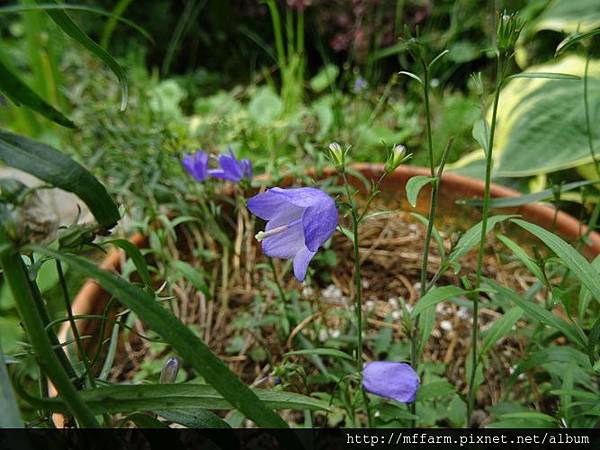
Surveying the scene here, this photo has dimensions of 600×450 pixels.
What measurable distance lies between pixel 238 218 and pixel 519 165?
64 centimetres

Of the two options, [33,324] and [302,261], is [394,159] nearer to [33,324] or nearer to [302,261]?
[302,261]

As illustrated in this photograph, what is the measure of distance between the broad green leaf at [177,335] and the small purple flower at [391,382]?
17 cm

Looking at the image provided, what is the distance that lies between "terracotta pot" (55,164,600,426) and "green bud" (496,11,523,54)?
1.07 feet

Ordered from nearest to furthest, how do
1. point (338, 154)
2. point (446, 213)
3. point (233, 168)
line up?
point (338, 154), point (233, 168), point (446, 213)

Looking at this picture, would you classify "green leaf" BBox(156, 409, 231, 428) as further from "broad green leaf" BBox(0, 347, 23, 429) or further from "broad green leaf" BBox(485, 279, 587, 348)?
"broad green leaf" BBox(485, 279, 587, 348)

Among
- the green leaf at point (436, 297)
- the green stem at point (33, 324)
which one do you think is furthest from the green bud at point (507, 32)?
the green stem at point (33, 324)

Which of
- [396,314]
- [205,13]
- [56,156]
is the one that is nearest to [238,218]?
[396,314]

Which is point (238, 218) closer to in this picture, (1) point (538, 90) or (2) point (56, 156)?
(1) point (538, 90)

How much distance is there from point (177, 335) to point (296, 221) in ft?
0.80

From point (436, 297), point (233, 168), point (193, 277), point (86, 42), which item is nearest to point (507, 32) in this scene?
point (436, 297)

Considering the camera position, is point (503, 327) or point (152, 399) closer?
point (152, 399)

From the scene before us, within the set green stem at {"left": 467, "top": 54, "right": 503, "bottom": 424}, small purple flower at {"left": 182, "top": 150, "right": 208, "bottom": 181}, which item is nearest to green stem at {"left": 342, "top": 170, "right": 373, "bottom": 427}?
green stem at {"left": 467, "top": 54, "right": 503, "bottom": 424}

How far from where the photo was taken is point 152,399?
486 mm

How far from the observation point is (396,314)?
3.72 feet
